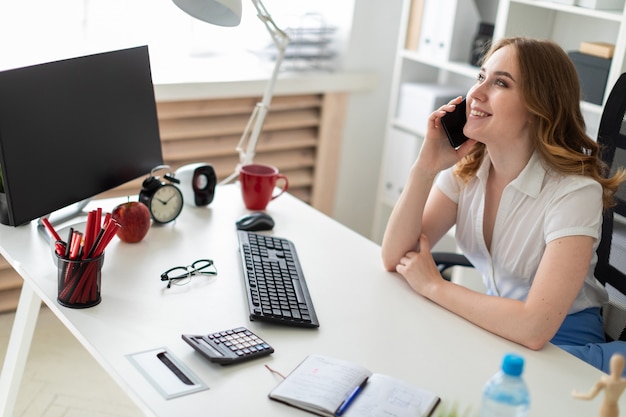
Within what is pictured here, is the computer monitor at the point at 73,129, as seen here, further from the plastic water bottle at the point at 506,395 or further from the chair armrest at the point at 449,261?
the plastic water bottle at the point at 506,395

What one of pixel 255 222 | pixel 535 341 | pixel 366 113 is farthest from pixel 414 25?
pixel 535 341

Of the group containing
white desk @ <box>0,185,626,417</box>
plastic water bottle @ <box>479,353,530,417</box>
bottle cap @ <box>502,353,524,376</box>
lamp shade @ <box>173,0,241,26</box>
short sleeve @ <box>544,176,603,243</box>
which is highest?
lamp shade @ <box>173,0,241,26</box>

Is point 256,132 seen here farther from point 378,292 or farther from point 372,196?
point 372,196

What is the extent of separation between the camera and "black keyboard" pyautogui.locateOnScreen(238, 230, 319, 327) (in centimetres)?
157

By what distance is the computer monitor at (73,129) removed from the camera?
5.44ft

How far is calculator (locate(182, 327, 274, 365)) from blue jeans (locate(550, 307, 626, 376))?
712 mm

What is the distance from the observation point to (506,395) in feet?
3.74

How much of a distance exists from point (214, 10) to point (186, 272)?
0.71 m

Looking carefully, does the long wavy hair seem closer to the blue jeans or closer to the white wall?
the blue jeans

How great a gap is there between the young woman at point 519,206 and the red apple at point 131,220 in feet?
1.90

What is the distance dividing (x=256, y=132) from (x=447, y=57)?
41.0 inches

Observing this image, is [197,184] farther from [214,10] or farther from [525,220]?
[525,220]

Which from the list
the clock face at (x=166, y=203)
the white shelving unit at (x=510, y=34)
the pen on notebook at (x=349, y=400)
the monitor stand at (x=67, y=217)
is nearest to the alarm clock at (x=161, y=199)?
the clock face at (x=166, y=203)

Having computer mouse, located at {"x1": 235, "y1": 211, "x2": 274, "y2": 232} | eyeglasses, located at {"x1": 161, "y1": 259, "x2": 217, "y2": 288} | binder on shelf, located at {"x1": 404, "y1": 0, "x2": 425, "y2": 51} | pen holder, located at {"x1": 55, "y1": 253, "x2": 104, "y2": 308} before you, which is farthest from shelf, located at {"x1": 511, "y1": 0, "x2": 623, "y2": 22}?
pen holder, located at {"x1": 55, "y1": 253, "x2": 104, "y2": 308}
